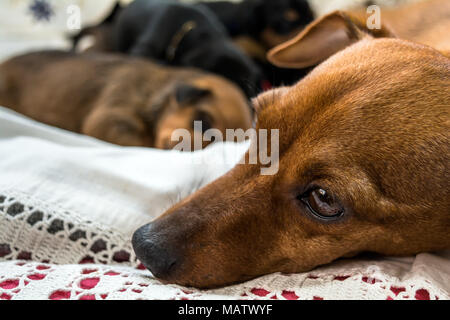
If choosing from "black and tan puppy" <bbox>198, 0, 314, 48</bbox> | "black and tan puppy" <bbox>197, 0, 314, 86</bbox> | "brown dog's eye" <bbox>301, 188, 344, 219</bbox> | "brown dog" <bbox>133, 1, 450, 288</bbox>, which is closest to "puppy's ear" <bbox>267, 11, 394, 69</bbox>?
"brown dog" <bbox>133, 1, 450, 288</bbox>

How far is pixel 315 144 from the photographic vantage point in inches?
51.5

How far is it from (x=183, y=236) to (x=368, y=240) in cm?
57

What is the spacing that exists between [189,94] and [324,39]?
1.44 m

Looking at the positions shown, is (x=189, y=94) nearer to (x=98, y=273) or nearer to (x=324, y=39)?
(x=324, y=39)

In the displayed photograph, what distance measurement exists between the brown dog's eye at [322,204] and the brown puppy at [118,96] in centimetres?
194

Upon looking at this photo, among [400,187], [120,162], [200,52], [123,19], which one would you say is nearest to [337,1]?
[200,52]

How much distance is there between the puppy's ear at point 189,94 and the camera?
3.33 meters

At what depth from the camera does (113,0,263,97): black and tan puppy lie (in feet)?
13.5

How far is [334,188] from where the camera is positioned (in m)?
1.26

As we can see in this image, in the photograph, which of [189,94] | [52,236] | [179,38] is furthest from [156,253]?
[179,38]

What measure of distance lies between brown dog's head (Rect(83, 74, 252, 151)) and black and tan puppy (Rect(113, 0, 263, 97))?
46cm

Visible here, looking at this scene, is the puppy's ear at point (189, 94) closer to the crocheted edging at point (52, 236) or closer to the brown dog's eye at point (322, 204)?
the crocheted edging at point (52, 236)

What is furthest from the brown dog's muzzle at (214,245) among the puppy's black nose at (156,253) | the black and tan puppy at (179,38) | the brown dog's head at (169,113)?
the black and tan puppy at (179,38)
